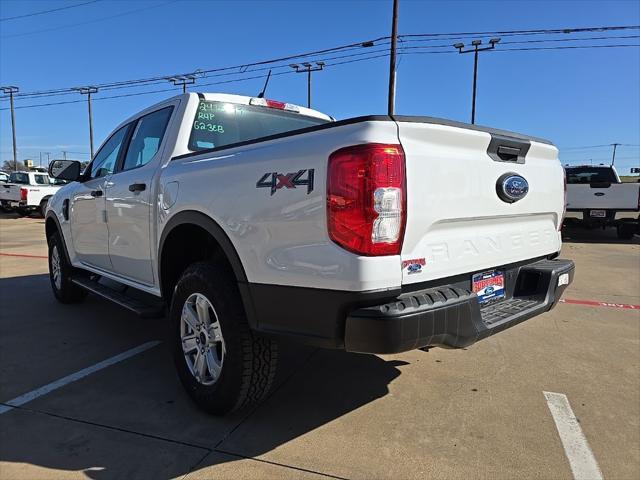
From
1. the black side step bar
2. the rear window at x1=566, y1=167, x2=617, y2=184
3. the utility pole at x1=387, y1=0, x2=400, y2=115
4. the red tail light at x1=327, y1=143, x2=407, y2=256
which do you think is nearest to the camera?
the red tail light at x1=327, y1=143, x2=407, y2=256

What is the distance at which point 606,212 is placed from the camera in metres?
12.5

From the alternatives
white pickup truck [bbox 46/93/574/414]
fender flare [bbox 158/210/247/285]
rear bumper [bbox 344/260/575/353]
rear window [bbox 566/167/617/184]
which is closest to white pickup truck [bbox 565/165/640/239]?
rear window [bbox 566/167/617/184]

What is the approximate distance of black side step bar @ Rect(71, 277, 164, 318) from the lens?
350 centimetres

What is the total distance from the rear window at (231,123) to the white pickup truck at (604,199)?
35.8 ft

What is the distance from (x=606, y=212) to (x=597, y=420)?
11.3 m

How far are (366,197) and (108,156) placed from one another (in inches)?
140

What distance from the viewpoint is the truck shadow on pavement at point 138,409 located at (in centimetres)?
252

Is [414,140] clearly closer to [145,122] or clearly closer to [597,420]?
[597,420]

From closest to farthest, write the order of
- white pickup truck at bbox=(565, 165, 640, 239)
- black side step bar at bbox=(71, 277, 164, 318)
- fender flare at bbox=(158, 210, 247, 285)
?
1. fender flare at bbox=(158, 210, 247, 285)
2. black side step bar at bbox=(71, 277, 164, 318)
3. white pickup truck at bbox=(565, 165, 640, 239)

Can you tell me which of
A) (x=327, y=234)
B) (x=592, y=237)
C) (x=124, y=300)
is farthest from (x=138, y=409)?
(x=592, y=237)

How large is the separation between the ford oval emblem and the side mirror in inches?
171

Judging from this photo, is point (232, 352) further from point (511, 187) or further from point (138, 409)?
point (511, 187)

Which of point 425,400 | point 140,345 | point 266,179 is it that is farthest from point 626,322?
point 140,345

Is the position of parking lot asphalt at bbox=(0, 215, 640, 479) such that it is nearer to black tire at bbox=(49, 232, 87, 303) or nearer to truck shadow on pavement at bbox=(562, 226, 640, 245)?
black tire at bbox=(49, 232, 87, 303)
